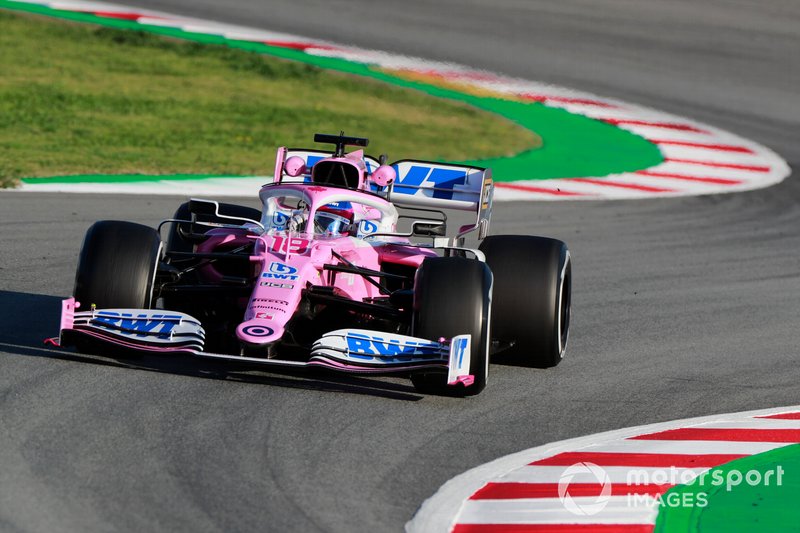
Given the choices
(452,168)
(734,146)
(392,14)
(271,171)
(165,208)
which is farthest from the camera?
(392,14)

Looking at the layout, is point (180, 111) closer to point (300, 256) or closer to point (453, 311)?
point (300, 256)

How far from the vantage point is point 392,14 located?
28047 millimetres

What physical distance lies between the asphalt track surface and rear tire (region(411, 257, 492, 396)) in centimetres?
17

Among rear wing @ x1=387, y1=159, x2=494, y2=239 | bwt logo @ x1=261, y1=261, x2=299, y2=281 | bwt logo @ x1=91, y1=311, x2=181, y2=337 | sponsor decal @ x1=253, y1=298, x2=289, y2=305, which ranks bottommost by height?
bwt logo @ x1=91, y1=311, x2=181, y2=337

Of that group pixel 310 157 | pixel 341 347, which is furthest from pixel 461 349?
pixel 310 157

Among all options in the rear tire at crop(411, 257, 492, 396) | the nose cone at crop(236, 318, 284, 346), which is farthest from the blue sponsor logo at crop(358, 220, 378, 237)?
the nose cone at crop(236, 318, 284, 346)

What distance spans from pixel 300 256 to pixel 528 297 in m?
1.56

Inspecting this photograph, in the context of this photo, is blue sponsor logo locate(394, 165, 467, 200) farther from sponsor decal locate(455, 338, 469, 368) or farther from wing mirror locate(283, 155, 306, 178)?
sponsor decal locate(455, 338, 469, 368)

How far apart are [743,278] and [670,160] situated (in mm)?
6855

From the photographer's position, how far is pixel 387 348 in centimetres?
773

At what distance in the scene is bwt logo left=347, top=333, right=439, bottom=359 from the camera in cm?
772

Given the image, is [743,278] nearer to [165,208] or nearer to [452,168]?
[452,168]

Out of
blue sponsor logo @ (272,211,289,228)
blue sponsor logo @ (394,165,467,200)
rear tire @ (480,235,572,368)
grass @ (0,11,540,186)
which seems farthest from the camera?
grass @ (0,11,540,186)

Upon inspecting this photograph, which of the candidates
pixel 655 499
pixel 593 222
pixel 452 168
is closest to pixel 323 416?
pixel 655 499
